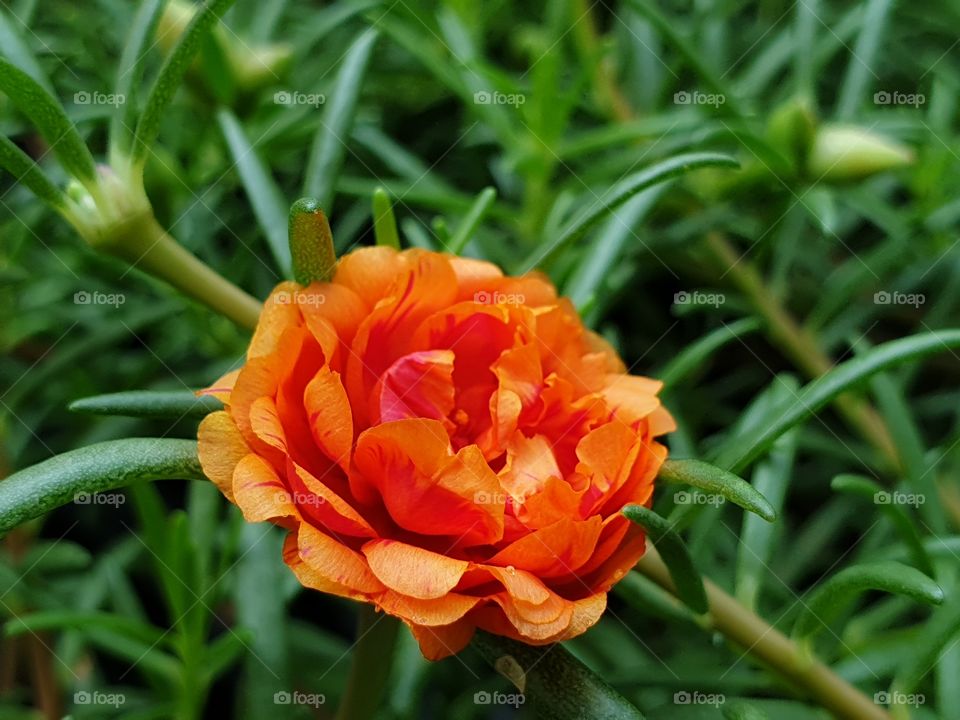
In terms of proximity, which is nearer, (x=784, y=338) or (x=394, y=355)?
(x=394, y=355)

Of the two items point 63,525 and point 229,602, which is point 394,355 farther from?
point 63,525

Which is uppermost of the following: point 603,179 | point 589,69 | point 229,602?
point 589,69

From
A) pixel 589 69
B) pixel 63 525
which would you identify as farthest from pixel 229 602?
pixel 589 69

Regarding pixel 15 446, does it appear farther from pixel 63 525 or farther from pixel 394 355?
pixel 394 355

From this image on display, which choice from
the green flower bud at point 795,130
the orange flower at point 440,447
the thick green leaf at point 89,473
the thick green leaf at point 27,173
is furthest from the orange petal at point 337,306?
the green flower bud at point 795,130

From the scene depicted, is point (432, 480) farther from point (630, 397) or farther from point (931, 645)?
point (931, 645)

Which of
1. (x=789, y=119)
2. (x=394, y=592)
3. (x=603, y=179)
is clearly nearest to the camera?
(x=394, y=592)

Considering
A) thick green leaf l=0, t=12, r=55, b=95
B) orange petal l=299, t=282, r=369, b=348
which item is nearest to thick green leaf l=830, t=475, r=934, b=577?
orange petal l=299, t=282, r=369, b=348

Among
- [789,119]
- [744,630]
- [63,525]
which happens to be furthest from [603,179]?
[63,525]

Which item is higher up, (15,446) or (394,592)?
(394,592)

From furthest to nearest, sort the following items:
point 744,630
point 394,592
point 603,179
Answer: point 603,179 → point 744,630 → point 394,592
